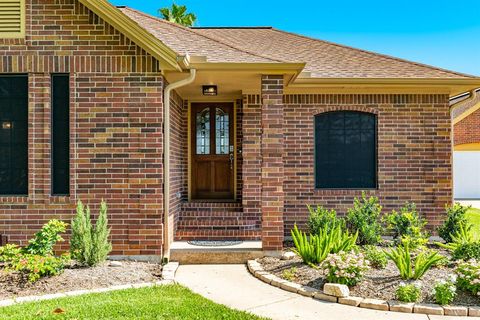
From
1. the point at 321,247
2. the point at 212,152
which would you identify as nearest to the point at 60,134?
the point at 212,152

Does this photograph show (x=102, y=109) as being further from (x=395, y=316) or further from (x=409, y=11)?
(x=409, y=11)

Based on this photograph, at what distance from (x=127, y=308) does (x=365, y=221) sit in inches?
199

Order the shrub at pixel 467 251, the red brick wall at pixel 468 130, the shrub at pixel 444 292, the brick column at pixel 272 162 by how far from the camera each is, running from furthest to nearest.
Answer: the red brick wall at pixel 468 130 < the brick column at pixel 272 162 < the shrub at pixel 467 251 < the shrub at pixel 444 292

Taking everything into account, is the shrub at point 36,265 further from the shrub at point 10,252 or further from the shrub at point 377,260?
the shrub at point 377,260

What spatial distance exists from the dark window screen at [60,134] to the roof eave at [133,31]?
1.17 meters

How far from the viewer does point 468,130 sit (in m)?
23.8

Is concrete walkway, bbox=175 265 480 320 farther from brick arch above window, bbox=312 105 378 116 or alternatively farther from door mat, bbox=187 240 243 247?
brick arch above window, bbox=312 105 378 116

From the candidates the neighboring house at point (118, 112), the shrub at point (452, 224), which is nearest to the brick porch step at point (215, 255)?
the neighboring house at point (118, 112)

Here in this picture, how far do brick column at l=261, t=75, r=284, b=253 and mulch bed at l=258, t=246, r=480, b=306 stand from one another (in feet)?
1.81

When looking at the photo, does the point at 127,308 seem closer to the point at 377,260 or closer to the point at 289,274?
the point at 289,274

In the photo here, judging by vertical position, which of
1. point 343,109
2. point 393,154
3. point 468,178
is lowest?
point 468,178

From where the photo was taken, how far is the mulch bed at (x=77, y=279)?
19.6 ft

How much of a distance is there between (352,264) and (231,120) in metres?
5.31

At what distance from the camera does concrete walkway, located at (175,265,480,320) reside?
5215 mm
